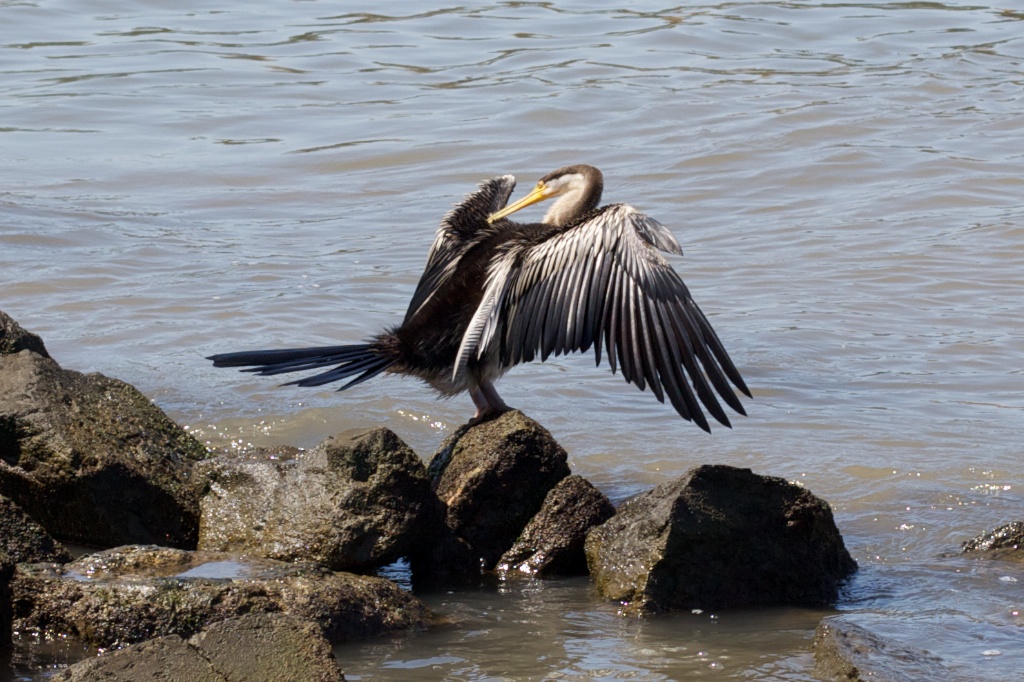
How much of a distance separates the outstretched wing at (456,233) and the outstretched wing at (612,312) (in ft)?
1.36

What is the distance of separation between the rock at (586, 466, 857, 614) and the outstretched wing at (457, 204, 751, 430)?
0.29m

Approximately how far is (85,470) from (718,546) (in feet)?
6.44

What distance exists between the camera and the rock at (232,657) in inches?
131

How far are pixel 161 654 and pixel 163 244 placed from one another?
675cm

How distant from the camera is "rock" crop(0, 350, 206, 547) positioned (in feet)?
15.4

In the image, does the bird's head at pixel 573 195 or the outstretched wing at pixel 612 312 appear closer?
the outstretched wing at pixel 612 312

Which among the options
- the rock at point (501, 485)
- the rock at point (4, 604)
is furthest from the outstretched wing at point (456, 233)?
the rock at point (4, 604)

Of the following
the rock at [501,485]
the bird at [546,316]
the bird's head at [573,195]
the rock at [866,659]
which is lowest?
the rock at [866,659]

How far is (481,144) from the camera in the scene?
12586 mm

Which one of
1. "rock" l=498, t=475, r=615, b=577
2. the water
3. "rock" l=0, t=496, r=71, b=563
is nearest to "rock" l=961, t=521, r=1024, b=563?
the water

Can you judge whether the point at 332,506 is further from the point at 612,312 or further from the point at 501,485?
the point at 612,312

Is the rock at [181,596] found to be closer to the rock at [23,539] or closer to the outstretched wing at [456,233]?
the rock at [23,539]

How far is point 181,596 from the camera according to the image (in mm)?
3844

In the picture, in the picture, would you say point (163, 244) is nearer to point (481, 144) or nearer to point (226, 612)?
point (481, 144)
